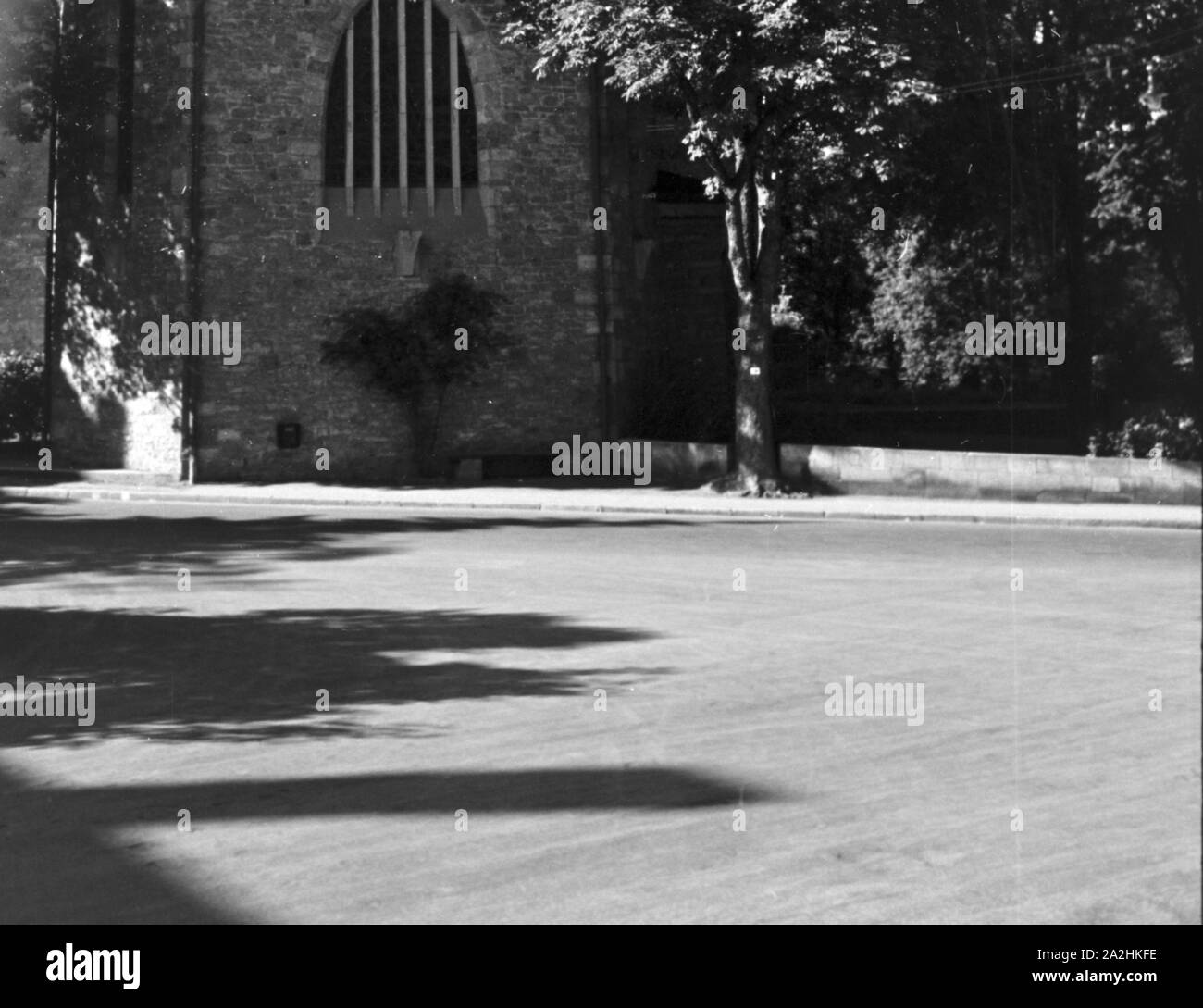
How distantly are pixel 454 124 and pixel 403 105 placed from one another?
1.05 m

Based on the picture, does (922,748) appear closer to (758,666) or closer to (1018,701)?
(1018,701)

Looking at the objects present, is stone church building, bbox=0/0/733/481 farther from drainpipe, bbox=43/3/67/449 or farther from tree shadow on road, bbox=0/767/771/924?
tree shadow on road, bbox=0/767/771/924

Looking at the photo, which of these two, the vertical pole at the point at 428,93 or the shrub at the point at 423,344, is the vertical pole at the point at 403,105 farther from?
the shrub at the point at 423,344

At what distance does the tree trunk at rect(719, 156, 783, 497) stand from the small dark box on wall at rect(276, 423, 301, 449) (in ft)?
29.1

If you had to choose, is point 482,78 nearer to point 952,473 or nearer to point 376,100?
point 376,100

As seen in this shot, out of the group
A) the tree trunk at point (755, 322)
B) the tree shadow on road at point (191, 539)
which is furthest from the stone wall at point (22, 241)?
the tree trunk at point (755, 322)

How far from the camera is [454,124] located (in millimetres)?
33438

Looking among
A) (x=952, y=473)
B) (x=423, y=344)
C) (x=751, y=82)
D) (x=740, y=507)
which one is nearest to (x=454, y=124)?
(x=423, y=344)

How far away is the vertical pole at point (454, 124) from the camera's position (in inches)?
1314

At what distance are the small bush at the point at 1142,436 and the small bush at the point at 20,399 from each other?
80.1ft

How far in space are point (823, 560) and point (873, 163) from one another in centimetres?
1058

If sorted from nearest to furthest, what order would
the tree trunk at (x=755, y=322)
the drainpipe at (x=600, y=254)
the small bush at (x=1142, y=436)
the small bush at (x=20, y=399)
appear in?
the small bush at (x=1142, y=436), the tree trunk at (x=755, y=322), the drainpipe at (x=600, y=254), the small bush at (x=20, y=399)

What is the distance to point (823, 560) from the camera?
18.4m

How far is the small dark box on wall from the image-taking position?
32812 millimetres
